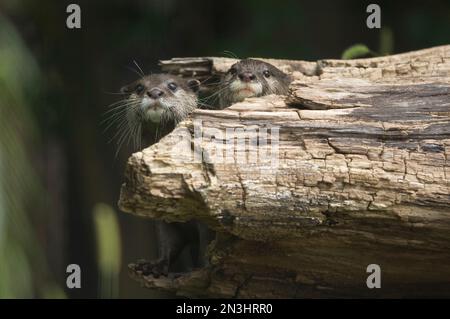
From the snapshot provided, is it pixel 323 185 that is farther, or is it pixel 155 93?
pixel 155 93

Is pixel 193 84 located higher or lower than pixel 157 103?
higher

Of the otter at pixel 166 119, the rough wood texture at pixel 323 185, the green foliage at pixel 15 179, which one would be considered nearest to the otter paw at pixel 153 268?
the otter at pixel 166 119

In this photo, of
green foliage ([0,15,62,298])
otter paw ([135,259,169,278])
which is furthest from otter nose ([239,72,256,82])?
green foliage ([0,15,62,298])

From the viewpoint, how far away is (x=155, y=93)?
408 centimetres

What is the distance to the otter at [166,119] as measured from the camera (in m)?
3.96

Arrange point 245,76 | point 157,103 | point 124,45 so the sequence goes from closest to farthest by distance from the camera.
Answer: point 245,76 → point 157,103 → point 124,45

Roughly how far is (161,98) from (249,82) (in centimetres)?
48

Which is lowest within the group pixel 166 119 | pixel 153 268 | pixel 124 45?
pixel 153 268

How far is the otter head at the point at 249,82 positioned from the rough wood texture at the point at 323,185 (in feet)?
2.14

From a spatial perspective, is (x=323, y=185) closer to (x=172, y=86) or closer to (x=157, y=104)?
(x=157, y=104)

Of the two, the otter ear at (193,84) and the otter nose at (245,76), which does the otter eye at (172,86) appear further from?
the otter nose at (245,76)

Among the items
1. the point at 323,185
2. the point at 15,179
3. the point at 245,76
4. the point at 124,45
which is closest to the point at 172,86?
the point at 245,76

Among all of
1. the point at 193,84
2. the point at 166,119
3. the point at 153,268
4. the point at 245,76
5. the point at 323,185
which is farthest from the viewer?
the point at 193,84
